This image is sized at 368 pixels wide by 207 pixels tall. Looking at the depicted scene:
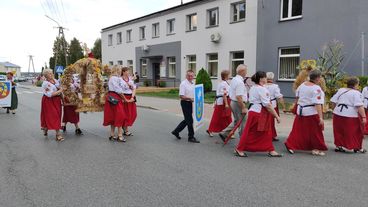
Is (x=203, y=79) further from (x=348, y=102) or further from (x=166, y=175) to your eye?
(x=166, y=175)

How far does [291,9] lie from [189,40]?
33.8 feet

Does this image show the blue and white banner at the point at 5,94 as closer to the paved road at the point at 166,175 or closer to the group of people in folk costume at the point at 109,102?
the group of people in folk costume at the point at 109,102

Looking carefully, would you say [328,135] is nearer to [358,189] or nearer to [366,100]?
[366,100]

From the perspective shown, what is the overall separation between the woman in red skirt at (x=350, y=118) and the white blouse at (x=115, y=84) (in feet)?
16.2

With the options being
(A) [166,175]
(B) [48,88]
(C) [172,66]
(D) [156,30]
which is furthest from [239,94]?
(D) [156,30]

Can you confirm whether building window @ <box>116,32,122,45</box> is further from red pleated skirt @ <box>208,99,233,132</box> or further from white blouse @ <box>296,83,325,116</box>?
white blouse @ <box>296,83,325,116</box>

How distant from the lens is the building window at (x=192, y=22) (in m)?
27.4

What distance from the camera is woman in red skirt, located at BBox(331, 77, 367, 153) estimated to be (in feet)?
24.0

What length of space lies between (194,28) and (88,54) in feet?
62.2

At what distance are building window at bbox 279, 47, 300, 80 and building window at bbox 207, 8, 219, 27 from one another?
270 inches

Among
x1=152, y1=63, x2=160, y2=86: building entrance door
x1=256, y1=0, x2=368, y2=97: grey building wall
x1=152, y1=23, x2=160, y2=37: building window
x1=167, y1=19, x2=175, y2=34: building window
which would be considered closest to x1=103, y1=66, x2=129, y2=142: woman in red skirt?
x1=256, y1=0, x2=368, y2=97: grey building wall

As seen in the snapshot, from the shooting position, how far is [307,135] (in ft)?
23.7

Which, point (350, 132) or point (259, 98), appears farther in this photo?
point (350, 132)

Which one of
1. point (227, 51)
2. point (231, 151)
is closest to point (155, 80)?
point (227, 51)
